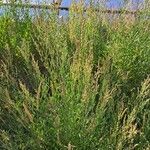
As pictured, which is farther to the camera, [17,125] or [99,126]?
[17,125]

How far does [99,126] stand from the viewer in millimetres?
3564

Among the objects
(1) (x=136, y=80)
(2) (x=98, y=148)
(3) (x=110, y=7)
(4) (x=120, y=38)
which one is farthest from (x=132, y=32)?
(2) (x=98, y=148)

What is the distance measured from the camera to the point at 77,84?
145 inches

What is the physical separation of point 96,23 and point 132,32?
0.55 metres

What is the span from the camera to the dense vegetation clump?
11.1 ft

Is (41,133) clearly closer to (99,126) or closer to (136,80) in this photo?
(99,126)

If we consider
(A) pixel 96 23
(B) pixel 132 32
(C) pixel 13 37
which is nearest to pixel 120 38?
(B) pixel 132 32

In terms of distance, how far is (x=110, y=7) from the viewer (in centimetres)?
604

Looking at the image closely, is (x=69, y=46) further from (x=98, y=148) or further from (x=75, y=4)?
(x=98, y=148)

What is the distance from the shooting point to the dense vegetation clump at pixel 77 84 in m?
3.39

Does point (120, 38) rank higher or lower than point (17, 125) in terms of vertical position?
higher

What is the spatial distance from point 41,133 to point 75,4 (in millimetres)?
2110

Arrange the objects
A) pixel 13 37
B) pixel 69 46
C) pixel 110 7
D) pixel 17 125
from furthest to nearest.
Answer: pixel 110 7 < pixel 13 37 < pixel 69 46 < pixel 17 125

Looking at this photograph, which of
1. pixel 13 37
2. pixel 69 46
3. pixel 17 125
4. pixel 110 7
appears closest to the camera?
pixel 17 125
